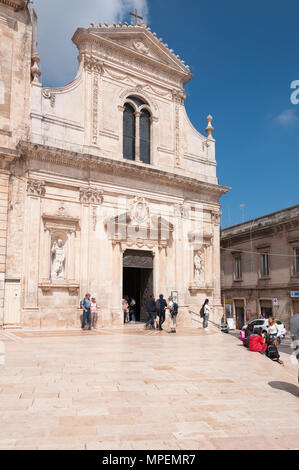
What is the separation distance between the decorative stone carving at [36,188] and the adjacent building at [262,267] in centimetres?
1756

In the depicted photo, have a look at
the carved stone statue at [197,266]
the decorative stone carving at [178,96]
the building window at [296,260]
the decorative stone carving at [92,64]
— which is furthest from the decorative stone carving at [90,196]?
the building window at [296,260]

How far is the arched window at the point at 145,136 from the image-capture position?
21.6 meters

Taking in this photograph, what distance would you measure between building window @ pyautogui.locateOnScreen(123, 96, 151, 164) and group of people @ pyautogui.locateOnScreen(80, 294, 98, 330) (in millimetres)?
8057

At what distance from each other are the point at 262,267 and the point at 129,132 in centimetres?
1549

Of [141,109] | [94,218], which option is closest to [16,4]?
[141,109]

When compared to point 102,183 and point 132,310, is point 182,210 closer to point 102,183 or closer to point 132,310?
point 102,183

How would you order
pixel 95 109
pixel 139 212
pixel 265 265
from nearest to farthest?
1. pixel 95 109
2. pixel 139 212
3. pixel 265 265

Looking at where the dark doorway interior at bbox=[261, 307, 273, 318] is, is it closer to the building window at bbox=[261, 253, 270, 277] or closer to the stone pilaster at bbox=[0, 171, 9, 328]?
the building window at bbox=[261, 253, 270, 277]

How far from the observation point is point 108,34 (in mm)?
20094

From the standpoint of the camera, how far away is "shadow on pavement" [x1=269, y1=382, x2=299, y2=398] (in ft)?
23.3

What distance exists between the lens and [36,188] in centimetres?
1730
